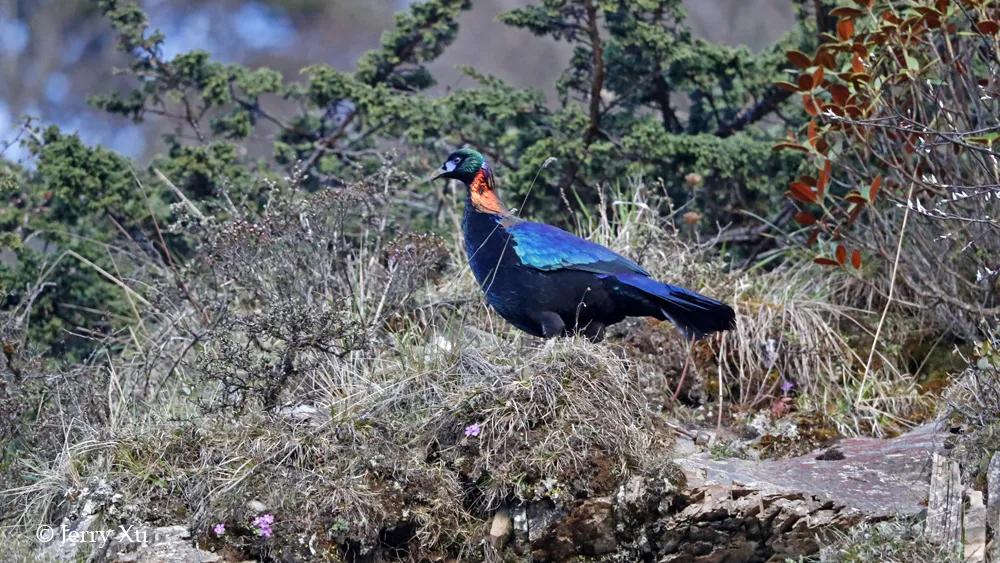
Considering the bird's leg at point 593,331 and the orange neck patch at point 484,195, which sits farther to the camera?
the orange neck patch at point 484,195

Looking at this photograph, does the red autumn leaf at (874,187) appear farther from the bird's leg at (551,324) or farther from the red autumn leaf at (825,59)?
the bird's leg at (551,324)

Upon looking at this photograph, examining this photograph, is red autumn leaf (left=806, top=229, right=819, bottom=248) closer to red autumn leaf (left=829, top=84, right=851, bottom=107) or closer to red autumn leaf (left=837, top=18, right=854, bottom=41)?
red autumn leaf (left=829, top=84, right=851, bottom=107)

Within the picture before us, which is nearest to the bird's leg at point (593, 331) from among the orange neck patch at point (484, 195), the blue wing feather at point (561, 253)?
the blue wing feather at point (561, 253)

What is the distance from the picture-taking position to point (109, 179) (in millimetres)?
7594

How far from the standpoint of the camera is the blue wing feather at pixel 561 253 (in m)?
5.84

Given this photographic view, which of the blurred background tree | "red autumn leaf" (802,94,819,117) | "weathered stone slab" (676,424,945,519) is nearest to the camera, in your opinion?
"weathered stone slab" (676,424,945,519)

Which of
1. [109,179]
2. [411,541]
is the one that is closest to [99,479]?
[411,541]

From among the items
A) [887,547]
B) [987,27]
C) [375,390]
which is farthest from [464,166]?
[887,547]

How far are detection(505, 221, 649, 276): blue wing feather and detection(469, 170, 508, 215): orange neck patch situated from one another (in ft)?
0.59

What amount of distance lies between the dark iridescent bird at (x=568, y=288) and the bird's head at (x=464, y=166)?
0.32m

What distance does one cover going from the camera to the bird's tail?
570 cm

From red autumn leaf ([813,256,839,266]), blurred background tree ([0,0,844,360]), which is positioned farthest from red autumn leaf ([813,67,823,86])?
blurred background tree ([0,0,844,360])

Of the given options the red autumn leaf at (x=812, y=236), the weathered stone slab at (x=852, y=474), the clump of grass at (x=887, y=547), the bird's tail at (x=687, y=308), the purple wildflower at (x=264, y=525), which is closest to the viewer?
the clump of grass at (x=887, y=547)

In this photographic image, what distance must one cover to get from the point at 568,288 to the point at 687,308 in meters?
0.50
